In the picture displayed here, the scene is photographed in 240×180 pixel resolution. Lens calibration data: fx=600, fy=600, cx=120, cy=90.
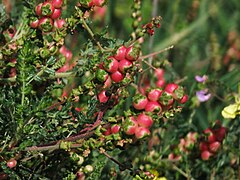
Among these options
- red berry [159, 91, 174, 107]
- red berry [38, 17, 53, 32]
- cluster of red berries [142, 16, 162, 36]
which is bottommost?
red berry [159, 91, 174, 107]

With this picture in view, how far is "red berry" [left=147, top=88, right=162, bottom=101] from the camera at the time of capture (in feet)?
2.97

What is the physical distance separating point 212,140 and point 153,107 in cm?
45

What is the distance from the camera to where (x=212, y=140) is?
1.31 m

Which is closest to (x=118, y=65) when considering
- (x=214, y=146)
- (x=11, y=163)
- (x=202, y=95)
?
(x=11, y=163)

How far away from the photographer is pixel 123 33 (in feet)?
7.93

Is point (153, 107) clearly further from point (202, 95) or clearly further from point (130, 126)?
point (202, 95)

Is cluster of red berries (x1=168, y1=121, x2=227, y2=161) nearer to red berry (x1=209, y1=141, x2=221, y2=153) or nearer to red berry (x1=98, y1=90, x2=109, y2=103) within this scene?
red berry (x1=209, y1=141, x2=221, y2=153)

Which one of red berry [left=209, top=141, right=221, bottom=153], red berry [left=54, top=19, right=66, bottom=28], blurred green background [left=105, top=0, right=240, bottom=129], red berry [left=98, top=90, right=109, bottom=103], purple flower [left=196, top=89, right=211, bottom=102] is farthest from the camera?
blurred green background [left=105, top=0, right=240, bottom=129]

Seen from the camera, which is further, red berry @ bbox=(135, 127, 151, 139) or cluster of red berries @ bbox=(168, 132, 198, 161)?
cluster of red berries @ bbox=(168, 132, 198, 161)

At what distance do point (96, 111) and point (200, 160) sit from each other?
0.47 meters

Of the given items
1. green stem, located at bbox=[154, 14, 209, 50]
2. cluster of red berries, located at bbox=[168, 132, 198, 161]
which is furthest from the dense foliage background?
green stem, located at bbox=[154, 14, 209, 50]

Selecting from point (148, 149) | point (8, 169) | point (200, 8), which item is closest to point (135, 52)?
point (8, 169)

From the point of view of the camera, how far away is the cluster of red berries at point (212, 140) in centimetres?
131

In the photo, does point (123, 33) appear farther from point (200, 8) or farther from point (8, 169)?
point (8, 169)
